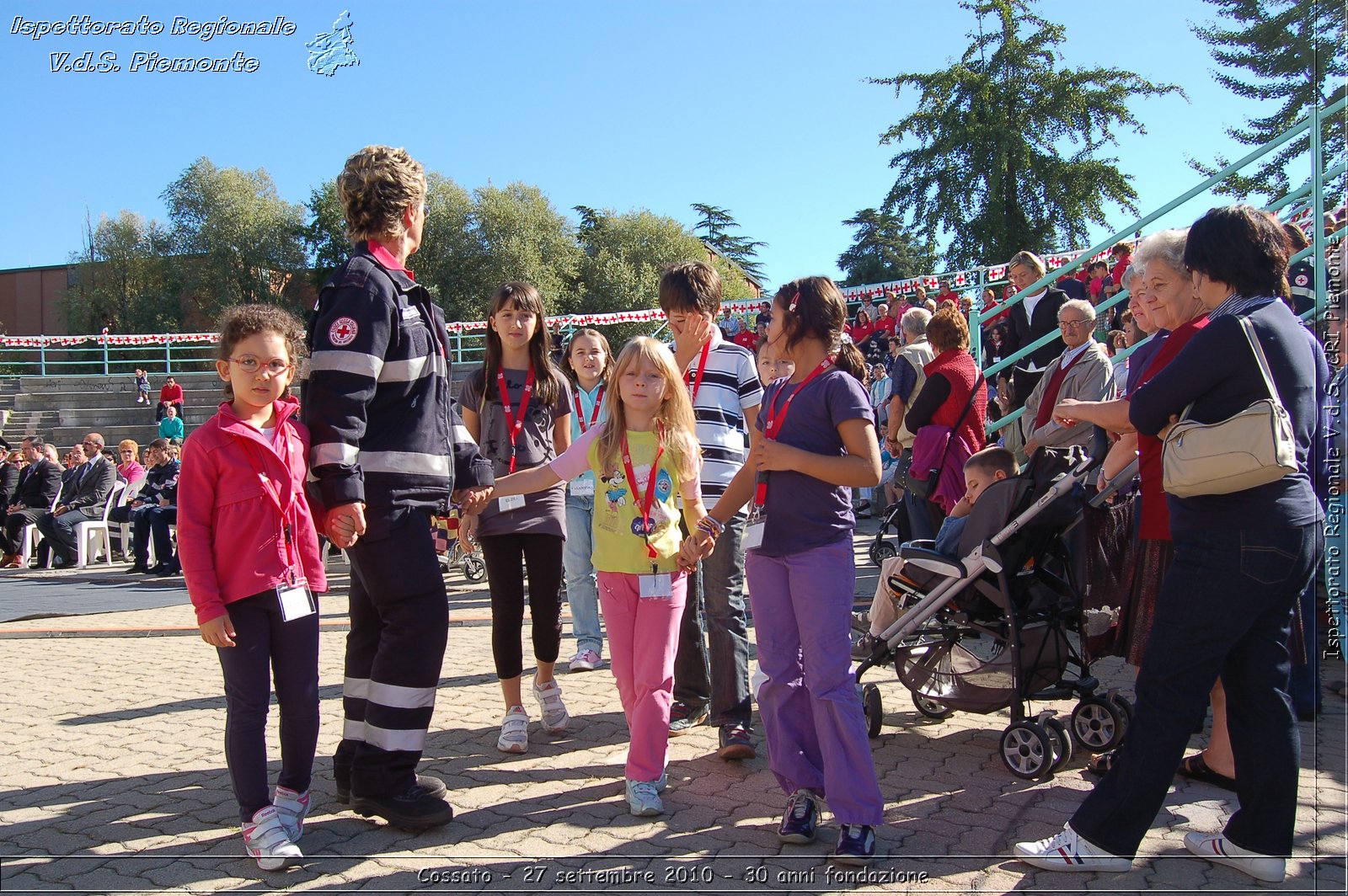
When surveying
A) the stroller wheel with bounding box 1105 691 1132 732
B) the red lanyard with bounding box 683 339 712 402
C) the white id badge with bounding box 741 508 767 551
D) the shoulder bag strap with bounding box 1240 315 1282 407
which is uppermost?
the red lanyard with bounding box 683 339 712 402

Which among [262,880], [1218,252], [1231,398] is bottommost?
[262,880]

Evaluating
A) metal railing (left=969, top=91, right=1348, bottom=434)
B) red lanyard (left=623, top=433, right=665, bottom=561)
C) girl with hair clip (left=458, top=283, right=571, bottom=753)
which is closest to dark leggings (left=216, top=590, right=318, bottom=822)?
girl with hair clip (left=458, top=283, right=571, bottom=753)

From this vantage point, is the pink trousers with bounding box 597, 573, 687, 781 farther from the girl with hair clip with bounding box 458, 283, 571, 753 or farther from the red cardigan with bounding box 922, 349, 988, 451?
the red cardigan with bounding box 922, 349, 988, 451

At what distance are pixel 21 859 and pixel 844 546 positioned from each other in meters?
2.79

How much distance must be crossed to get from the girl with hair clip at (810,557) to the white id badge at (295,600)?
1259mm

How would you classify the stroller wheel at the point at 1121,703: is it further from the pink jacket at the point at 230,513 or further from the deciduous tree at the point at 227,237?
the deciduous tree at the point at 227,237

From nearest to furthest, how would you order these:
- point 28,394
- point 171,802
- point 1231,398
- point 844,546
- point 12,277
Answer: point 1231,398
point 844,546
point 171,802
point 28,394
point 12,277

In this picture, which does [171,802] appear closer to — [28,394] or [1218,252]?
[1218,252]

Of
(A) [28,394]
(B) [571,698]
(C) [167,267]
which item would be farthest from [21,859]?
(C) [167,267]

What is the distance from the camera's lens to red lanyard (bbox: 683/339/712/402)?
14.4 ft

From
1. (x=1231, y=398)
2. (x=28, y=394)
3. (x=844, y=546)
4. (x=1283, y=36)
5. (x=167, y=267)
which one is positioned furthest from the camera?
(x=167, y=267)

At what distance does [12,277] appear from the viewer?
160 ft

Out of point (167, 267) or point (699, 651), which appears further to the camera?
point (167, 267)

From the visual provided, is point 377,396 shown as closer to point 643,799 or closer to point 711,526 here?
point 711,526
